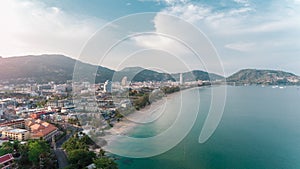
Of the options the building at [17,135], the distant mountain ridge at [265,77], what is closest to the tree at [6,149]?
the building at [17,135]

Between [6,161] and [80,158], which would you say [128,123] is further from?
[6,161]

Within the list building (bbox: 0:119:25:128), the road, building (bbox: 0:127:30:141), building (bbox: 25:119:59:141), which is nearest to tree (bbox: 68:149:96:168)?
the road

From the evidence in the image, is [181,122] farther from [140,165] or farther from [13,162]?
[13,162]

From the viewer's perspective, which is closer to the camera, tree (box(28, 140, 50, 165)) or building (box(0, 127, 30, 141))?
tree (box(28, 140, 50, 165))

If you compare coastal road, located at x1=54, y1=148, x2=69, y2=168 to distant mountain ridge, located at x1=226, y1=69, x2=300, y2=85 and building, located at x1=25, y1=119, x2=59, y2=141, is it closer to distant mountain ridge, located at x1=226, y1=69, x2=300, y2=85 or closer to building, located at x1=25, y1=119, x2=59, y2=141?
building, located at x1=25, y1=119, x2=59, y2=141

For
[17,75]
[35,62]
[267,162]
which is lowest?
[267,162]

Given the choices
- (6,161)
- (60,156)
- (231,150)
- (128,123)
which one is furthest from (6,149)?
(231,150)

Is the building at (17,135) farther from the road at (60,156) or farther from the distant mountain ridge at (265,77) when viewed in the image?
the distant mountain ridge at (265,77)

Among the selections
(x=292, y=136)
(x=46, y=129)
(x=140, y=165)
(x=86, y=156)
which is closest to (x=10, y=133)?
(x=46, y=129)
